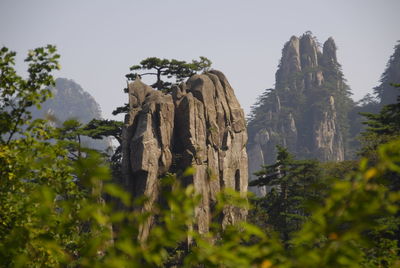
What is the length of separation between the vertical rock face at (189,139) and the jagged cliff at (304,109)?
5250cm

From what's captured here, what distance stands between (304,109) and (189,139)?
64.2 m

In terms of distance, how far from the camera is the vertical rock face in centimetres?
2956

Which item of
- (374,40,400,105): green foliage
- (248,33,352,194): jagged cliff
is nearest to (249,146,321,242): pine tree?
(248,33,352,194): jagged cliff

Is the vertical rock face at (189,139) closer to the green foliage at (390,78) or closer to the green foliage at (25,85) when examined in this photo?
the green foliage at (25,85)

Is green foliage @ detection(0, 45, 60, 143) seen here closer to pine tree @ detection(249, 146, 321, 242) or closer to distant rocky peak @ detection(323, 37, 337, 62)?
pine tree @ detection(249, 146, 321, 242)

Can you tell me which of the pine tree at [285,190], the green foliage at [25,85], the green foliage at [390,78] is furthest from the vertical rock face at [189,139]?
the green foliage at [390,78]

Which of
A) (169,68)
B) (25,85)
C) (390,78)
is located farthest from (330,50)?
(25,85)

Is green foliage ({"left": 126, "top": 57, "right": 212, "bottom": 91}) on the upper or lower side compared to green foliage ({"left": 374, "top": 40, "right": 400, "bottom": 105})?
lower

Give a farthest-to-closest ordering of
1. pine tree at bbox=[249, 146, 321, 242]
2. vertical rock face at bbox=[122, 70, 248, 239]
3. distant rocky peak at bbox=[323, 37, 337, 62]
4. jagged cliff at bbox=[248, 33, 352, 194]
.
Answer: distant rocky peak at bbox=[323, 37, 337, 62], jagged cliff at bbox=[248, 33, 352, 194], pine tree at bbox=[249, 146, 321, 242], vertical rock face at bbox=[122, 70, 248, 239]

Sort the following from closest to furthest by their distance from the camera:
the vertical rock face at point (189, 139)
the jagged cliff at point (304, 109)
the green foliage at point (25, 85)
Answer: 1. the green foliage at point (25, 85)
2. the vertical rock face at point (189, 139)
3. the jagged cliff at point (304, 109)

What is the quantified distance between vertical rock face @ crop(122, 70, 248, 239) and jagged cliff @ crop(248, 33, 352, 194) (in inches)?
2067

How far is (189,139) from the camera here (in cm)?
3089

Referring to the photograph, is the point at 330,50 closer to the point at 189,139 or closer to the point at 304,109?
the point at 304,109

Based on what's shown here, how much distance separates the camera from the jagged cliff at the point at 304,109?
85.6m
